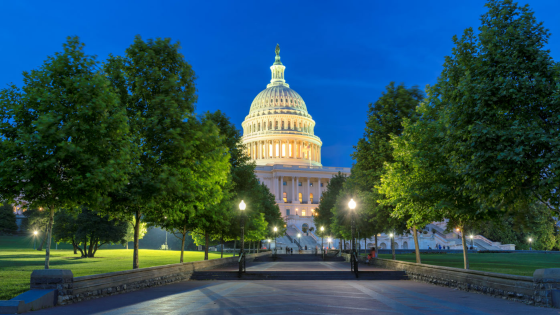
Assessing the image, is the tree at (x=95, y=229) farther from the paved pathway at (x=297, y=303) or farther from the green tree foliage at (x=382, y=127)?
the paved pathway at (x=297, y=303)

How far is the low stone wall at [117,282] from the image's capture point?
524 inches

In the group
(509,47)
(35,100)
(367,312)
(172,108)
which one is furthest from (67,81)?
(509,47)

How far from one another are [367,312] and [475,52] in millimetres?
11916

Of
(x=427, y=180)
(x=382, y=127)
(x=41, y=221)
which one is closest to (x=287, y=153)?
(x=41, y=221)

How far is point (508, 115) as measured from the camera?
1522 cm

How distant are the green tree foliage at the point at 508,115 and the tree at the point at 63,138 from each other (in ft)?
41.1

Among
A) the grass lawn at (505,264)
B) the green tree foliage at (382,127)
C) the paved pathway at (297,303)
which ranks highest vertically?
the green tree foliage at (382,127)

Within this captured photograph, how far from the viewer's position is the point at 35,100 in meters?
15.7

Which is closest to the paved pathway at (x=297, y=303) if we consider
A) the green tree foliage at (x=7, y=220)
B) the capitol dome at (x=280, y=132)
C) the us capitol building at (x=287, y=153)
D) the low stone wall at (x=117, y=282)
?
the low stone wall at (x=117, y=282)

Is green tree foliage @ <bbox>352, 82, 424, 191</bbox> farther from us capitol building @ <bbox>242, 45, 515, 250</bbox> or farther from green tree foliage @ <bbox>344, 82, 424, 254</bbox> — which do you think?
us capitol building @ <bbox>242, 45, 515, 250</bbox>

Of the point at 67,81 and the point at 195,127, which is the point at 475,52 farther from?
the point at 67,81

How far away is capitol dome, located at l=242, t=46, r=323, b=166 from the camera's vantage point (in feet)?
510

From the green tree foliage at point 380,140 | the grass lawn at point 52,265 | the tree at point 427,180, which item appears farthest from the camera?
the green tree foliage at point 380,140

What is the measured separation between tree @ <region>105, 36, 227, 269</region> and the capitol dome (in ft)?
424
